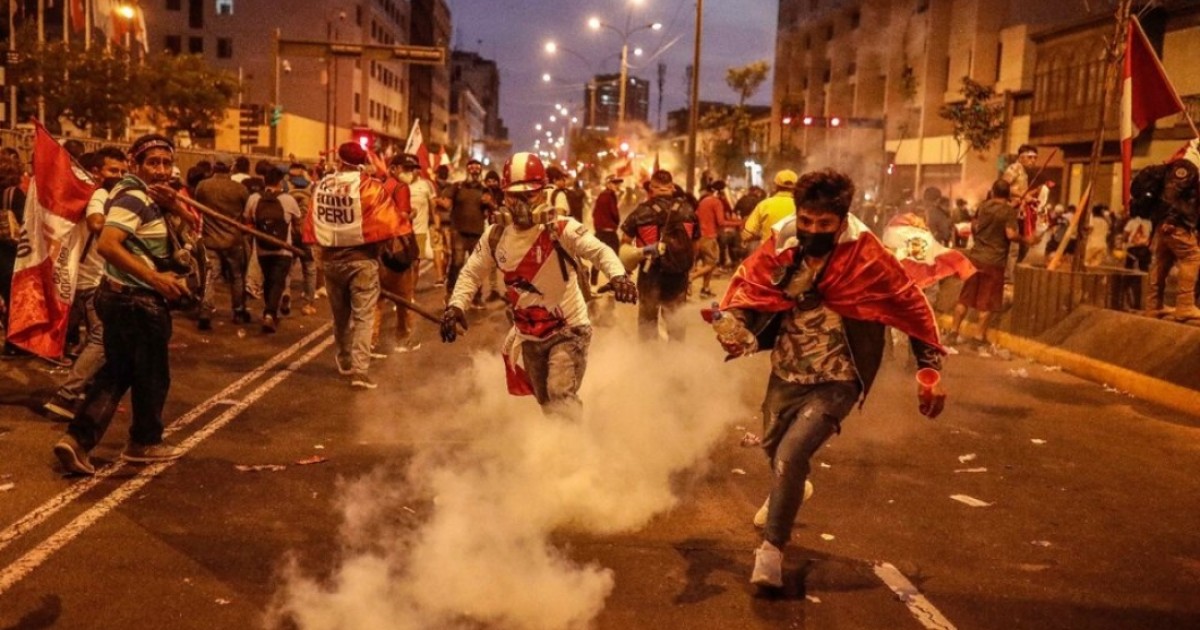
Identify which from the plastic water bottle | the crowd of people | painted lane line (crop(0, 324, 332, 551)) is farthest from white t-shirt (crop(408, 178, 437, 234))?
the plastic water bottle

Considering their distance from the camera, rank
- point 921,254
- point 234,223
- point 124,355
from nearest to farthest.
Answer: point 124,355 < point 234,223 < point 921,254

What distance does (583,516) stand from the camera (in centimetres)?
577

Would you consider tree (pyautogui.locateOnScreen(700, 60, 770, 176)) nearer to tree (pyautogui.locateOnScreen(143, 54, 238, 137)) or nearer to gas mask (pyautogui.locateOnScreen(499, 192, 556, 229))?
tree (pyautogui.locateOnScreen(143, 54, 238, 137))

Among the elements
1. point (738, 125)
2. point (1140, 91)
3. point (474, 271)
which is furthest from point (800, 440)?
point (738, 125)

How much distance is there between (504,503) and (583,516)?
1.40ft

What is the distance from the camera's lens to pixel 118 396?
6.46 meters

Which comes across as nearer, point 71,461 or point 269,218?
point 71,461

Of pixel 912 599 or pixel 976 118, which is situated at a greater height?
pixel 976 118

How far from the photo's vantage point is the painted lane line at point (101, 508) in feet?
15.9

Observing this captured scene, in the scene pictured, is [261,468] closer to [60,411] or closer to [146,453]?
[146,453]

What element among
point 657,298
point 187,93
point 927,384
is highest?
point 187,93

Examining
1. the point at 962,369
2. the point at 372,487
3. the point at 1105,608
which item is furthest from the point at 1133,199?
the point at 372,487

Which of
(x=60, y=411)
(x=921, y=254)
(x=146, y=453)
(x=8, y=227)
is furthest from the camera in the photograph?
(x=8, y=227)

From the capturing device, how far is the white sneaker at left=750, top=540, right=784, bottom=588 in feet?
15.8
